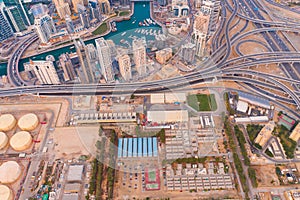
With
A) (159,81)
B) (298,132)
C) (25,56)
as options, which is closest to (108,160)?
(159,81)

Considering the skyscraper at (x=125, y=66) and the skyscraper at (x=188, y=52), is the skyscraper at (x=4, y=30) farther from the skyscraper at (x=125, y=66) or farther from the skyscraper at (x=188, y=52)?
the skyscraper at (x=188, y=52)

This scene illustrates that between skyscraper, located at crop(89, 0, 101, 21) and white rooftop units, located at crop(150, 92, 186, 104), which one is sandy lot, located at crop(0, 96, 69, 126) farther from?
skyscraper, located at crop(89, 0, 101, 21)

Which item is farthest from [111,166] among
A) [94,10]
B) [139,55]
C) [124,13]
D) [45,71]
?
[124,13]

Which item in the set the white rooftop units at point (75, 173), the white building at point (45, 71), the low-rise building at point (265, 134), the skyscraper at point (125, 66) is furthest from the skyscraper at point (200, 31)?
the white rooftop units at point (75, 173)

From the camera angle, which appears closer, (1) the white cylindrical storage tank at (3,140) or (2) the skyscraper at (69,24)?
(1) the white cylindrical storage tank at (3,140)

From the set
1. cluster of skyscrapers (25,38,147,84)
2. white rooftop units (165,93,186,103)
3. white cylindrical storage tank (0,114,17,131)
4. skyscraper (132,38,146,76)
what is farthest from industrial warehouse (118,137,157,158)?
white cylindrical storage tank (0,114,17,131)

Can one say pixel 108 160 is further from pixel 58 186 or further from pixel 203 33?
pixel 203 33
